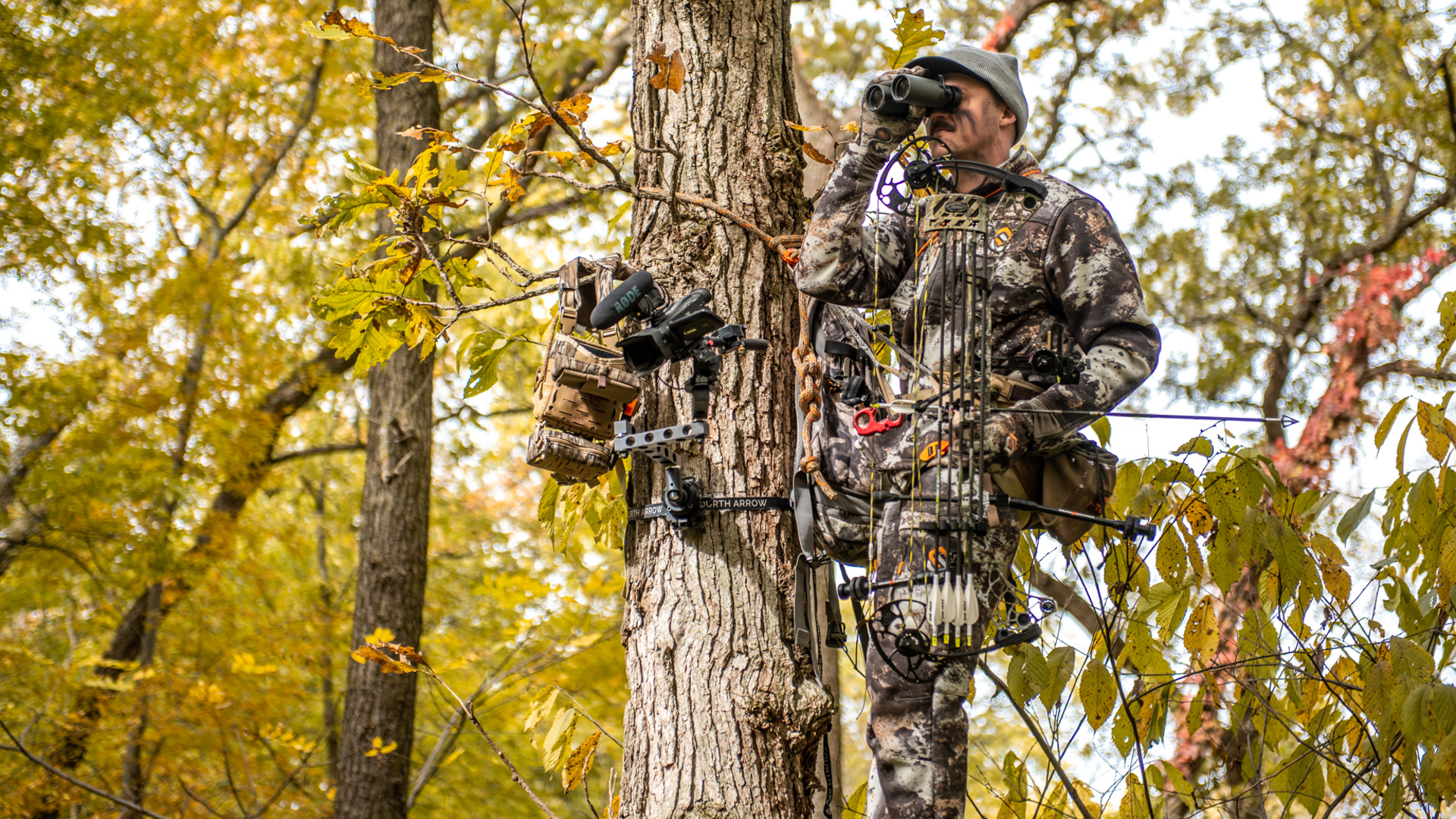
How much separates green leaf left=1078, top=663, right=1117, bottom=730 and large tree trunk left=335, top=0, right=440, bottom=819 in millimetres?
5230

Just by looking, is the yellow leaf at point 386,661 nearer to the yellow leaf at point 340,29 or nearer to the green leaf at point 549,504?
the green leaf at point 549,504

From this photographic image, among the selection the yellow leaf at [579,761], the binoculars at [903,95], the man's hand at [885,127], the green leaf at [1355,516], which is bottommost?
the yellow leaf at [579,761]

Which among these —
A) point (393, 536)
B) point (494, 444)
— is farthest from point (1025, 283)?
point (494, 444)

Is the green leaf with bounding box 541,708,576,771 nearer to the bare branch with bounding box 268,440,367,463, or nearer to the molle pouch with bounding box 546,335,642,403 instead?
the molle pouch with bounding box 546,335,642,403

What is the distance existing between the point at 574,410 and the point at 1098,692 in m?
1.56

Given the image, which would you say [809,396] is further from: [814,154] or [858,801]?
[858,801]

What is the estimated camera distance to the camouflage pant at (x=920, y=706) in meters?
2.35

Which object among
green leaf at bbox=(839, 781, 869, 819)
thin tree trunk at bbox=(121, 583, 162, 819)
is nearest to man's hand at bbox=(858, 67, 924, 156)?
green leaf at bbox=(839, 781, 869, 819)

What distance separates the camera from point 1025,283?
259cm

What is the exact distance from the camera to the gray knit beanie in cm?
265

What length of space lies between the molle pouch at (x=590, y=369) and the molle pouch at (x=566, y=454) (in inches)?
5.1

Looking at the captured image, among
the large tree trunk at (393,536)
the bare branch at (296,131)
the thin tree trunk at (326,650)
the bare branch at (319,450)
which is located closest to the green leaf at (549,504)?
the large tree trunk at (393,536)

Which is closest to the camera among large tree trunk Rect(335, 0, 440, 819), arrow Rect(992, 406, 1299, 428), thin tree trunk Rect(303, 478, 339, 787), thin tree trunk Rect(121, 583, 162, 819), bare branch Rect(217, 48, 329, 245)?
arrow Rect(992, 406, 1299, 428)

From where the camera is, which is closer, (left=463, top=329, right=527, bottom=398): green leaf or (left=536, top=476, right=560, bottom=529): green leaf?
(left=463, top=329, right=527, bottom=398): green leaf
